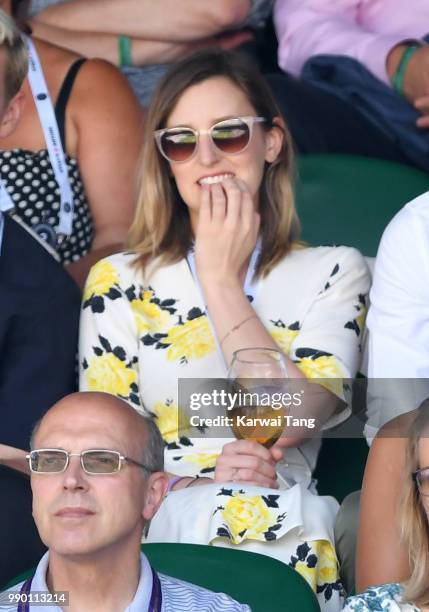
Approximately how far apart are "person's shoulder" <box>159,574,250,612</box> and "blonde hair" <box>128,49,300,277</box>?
1.20 meters

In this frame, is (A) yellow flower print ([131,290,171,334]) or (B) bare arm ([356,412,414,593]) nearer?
(B) bare arm ([356,412,414,593])

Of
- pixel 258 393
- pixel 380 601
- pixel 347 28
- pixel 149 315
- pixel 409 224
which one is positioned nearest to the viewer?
pixel 380 601

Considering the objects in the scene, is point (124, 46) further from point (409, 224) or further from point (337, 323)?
point (409, 224)

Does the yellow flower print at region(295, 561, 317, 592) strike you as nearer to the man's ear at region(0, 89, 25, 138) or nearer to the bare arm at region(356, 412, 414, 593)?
the bare arm at region(356, 412, 414, 593)

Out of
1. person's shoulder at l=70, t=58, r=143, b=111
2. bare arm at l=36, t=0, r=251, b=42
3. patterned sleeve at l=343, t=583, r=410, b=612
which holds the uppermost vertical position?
bare arm at l=36, t=0, r=251, b=42

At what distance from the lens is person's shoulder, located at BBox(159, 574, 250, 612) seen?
229 centimetres

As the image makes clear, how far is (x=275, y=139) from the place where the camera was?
353 centimetres

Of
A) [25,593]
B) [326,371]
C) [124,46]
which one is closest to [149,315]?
[326,371]

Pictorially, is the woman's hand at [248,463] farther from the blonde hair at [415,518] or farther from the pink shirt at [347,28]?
the pink shirt at [347,28]

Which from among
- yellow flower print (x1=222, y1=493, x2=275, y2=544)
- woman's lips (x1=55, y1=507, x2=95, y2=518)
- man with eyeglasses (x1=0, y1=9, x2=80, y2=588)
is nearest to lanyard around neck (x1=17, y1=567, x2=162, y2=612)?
woman's lips (x1=55, y1=507, x2=95, y2=518)

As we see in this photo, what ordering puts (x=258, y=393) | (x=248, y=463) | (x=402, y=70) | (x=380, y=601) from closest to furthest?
(x=380, y=601) < (x=258, y=393) < (x=248, y=463) < (x=402, y=70)

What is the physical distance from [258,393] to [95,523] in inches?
20.5

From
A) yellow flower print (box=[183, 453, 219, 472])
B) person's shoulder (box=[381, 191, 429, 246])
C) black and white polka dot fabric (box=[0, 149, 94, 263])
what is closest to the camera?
person's shoulder (box=[381, 191, 429, 246])

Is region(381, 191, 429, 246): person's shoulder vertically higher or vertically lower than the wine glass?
higher
